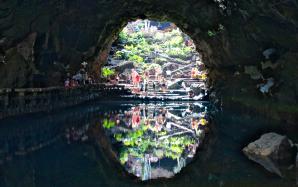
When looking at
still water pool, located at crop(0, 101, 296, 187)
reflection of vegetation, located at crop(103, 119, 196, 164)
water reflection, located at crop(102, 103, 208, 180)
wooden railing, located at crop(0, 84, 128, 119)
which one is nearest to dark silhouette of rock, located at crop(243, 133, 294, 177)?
still water pool, located at crop(0, 101, 296, 187)

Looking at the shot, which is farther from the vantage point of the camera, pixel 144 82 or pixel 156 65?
pixel 156 65

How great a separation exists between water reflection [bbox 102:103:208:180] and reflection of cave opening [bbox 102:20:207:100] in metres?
13.7

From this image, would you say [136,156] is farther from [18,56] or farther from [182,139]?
[18,56]

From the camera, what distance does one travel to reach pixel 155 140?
14.1 metres

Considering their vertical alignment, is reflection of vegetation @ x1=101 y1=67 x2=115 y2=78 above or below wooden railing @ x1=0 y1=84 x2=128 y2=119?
above

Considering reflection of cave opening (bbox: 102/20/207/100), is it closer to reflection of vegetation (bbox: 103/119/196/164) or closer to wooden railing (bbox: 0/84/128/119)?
wooden railing (bbox: 0/84/128/119)

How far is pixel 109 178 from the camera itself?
28.3 feet

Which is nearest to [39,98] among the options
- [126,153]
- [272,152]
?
[126,153]

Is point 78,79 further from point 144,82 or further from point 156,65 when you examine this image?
point 156,65

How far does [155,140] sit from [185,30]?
64.5ft

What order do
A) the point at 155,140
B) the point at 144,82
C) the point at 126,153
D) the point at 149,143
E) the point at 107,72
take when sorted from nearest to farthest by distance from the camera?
the point at 126,153
the point at 149,143
the point at 155,140
the point at 144,82
the point at 107,72

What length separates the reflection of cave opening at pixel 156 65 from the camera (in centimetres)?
3894

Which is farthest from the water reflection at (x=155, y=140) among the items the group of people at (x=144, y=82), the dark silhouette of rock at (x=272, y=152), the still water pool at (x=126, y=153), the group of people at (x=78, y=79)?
the group of people at (x=144, y=82)

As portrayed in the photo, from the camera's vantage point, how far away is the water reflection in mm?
10234
